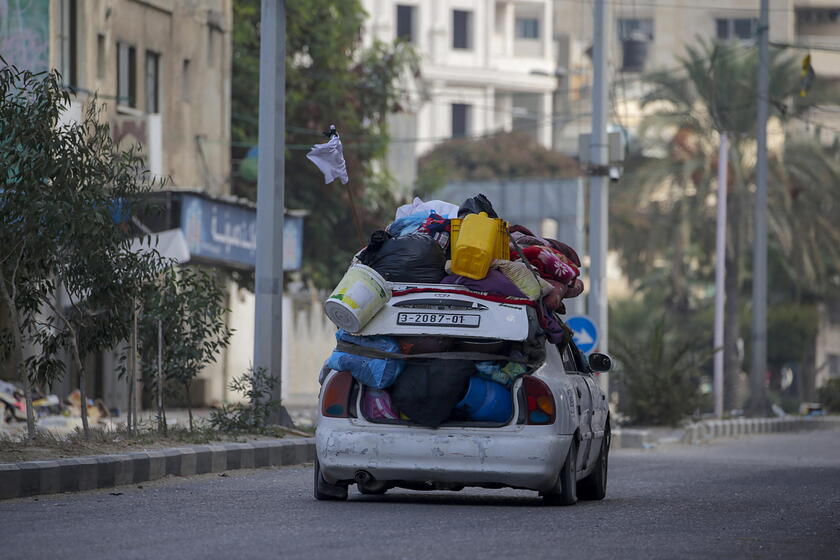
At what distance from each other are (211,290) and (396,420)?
5.81 meters

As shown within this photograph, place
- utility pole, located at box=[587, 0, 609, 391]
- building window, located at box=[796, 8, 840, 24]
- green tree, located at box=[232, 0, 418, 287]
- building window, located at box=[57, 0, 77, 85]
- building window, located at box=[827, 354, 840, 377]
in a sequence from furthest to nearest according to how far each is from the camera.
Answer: building window, located at box=[796, 8, 840, 24]
building window, located at box=[827, 354, 840, 377]
green tree, located at box=[232, 0, 418, 287]
building window, located at box=[57, 0, 77, 85]
utility pole, located at box=[587, 0, 609, 391]

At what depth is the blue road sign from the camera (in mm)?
25500

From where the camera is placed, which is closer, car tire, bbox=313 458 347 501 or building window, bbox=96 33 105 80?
car tire, bbox=313 458 347 501

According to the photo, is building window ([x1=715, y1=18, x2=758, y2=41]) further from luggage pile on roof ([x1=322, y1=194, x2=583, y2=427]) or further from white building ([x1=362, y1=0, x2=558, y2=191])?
luggage pile on roof ([x1=322, y1=194, x2=583, y2=427])

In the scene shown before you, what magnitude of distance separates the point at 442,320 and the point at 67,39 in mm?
18582

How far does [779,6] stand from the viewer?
86.0 m

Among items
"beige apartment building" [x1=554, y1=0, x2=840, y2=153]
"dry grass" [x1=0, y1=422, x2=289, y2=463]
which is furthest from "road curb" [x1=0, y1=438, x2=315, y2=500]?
"beige apartment building" [x1=554, y1=0, x2=840, y2=153]

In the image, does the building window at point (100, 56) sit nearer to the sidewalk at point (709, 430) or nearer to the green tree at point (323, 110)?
the green tree at point (323, 110)

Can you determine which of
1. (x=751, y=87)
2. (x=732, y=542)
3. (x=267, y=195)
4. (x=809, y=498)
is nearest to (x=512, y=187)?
(x=751, y=87)

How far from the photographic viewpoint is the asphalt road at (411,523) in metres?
9.23

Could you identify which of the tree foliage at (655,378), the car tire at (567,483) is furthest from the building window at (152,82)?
the car tire at (567,483)

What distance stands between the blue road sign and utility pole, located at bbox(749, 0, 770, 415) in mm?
15952

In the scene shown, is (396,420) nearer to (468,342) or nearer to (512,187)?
(468,342)

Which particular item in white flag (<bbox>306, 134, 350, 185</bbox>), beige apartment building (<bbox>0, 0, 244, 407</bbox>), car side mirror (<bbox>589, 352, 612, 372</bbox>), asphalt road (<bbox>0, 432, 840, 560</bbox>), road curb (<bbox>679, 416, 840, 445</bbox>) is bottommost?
road curb (<bbox>679, 416, 840, 445</bbox>)
